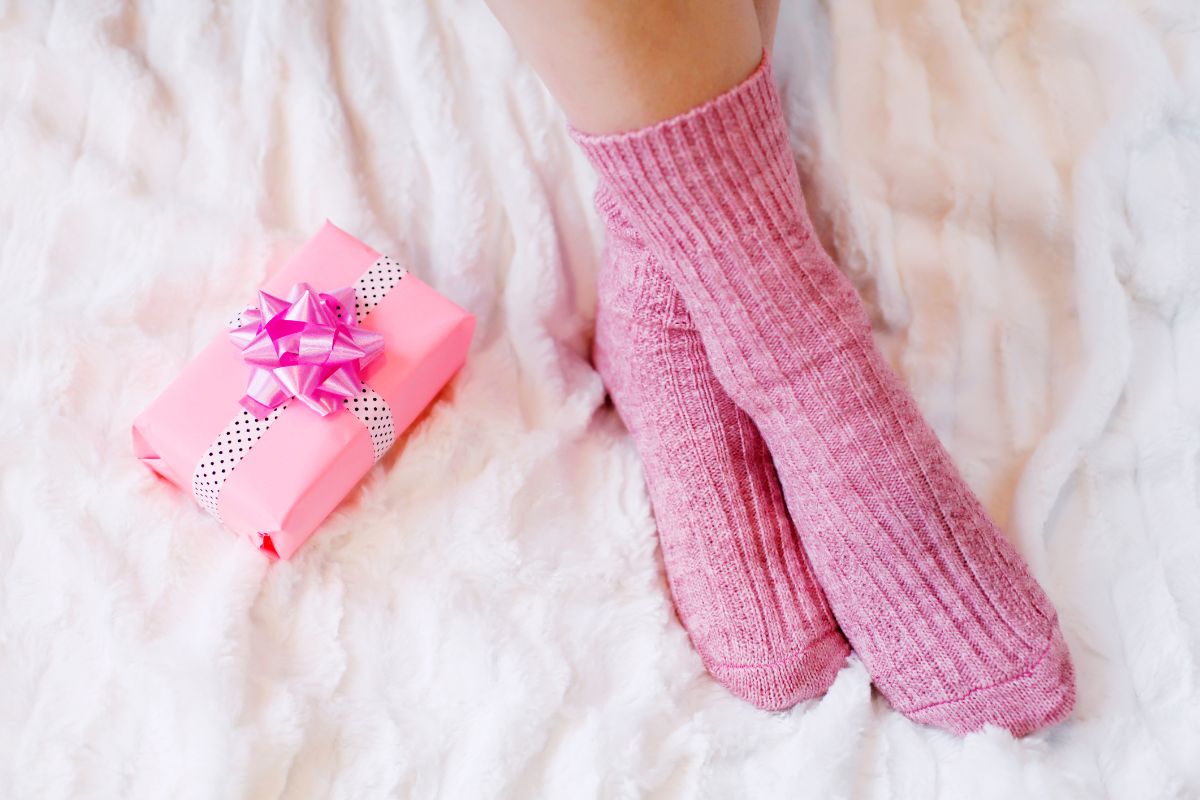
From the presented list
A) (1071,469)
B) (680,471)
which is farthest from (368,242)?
(1071,469)

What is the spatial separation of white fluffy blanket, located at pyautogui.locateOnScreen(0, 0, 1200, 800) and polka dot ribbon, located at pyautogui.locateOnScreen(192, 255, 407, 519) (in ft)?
0.21

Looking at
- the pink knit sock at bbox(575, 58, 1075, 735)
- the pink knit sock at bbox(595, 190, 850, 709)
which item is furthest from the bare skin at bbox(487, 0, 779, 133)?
the pink knit sock at bbox(595, 190, 850, 709)

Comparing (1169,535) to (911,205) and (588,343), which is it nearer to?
(911,205)

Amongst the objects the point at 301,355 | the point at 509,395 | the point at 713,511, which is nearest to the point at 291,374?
the point at 301,355

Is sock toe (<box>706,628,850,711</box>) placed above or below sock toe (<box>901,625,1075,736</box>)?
above

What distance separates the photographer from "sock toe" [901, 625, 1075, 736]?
713 millimetres

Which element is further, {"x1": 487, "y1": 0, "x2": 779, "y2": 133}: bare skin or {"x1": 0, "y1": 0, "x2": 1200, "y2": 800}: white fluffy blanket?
{"x1": 0, "y1": 0, "x2": 1200, "y2": 800}: white fluffy blanket

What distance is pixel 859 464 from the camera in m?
0.72

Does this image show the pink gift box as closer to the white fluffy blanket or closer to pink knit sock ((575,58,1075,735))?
the white fluffy blanket

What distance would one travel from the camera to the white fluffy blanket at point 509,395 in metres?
0.71

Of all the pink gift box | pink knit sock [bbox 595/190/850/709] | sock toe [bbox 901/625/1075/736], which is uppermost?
the pink gift box

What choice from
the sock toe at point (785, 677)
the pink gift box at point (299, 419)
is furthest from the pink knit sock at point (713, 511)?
the pink gift box at point (299, 419)

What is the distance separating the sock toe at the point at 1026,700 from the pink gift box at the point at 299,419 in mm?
466

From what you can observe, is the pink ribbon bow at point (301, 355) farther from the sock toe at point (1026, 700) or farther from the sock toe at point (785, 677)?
the sock toe at point (1026, 700)
